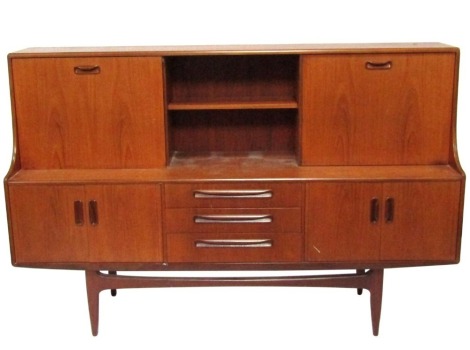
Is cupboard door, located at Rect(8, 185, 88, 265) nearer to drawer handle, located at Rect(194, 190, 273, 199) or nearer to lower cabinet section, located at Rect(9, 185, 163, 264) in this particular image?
lower cabinet section, located at Rect(9, 185, 163, 264)

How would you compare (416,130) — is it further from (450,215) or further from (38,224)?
(38,224)

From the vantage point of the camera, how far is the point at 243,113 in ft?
13.3

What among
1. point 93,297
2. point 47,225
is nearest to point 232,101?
point 47,225

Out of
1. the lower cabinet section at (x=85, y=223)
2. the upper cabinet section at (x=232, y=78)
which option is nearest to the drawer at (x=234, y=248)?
the lower cabinet section at (x=85, y=223)

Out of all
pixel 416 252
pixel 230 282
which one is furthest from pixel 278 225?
pixel 416 252

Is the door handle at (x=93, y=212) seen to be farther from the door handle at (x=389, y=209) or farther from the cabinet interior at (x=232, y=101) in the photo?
the door handle at (x=389, y=209)

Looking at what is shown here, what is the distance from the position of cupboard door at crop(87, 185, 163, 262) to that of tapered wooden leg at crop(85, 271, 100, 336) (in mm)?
240

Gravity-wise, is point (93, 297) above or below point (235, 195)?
below

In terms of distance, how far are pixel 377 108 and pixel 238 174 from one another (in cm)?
76

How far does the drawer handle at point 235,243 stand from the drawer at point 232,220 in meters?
0.05

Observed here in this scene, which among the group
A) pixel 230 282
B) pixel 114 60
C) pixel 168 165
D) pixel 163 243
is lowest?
pixel 230 282

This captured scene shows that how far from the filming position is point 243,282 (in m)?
3.78

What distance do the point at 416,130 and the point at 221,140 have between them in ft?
3.46

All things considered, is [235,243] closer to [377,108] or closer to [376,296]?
[376,296]
